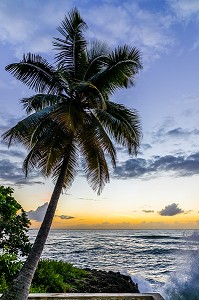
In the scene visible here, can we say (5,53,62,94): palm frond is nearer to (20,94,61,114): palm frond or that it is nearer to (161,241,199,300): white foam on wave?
(20,94,61,114): palm frond

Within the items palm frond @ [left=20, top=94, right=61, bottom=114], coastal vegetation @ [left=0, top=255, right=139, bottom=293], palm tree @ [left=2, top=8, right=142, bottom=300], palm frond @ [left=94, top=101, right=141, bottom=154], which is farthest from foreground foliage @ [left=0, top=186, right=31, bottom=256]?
palm frond @ [left=94, top=101, right=141, bottom=154]

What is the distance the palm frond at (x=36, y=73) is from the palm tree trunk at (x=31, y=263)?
2.87m

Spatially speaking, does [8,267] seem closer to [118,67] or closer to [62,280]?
[62,280]

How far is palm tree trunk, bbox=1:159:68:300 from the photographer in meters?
7.55

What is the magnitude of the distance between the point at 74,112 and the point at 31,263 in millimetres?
4134

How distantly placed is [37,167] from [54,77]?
9.81ft

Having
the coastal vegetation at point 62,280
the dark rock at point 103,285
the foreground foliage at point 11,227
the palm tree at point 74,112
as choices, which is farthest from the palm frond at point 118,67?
the dark rock at point 103,285

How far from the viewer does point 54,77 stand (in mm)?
9773

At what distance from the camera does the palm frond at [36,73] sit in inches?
394

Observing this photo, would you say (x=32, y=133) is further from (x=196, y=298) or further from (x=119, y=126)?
(x=196, y=298)

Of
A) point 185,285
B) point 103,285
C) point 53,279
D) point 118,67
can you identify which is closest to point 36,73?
point 118,67

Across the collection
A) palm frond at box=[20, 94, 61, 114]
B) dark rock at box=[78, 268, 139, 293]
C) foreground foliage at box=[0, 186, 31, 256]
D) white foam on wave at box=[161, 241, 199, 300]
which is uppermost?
palm frond at box=[20, 94, 61, 114]

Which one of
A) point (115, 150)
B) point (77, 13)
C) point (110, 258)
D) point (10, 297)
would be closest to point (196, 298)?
point (115, 150)

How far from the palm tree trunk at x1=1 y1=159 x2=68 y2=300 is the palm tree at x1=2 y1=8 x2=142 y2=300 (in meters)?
0.04
